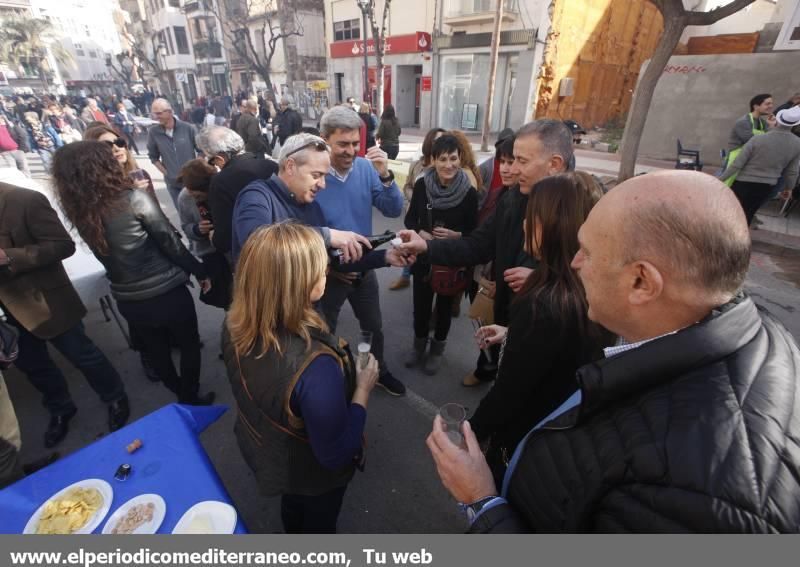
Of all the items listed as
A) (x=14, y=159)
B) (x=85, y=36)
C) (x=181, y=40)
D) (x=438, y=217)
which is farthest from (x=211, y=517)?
(x=85, y=36)

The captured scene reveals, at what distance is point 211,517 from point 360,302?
1816mm

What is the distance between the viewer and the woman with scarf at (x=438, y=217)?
321 cm

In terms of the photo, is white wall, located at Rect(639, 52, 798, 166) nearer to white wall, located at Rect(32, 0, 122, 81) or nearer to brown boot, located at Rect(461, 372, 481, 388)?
brown boot, located at Rect(461, 372, 481, 388)

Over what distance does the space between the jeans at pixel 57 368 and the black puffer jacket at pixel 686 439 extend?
3.09 meters

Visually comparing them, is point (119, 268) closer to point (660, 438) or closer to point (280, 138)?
point (660, 438)

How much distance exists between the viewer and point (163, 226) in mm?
2391

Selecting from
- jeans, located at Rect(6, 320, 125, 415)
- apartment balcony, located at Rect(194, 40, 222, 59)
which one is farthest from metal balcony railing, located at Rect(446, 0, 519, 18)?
apartment balcony, located at Rect(194, 40, 222, 59)

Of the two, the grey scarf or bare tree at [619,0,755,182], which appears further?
bare tree at [619,0,755,182]

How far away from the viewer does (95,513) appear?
1.35 metres

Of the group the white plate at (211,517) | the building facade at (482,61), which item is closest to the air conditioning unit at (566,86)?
the building facade at (482,61)

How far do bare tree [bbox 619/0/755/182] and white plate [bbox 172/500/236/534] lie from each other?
8412 mm

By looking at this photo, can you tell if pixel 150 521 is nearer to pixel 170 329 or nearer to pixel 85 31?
pixel 170 329

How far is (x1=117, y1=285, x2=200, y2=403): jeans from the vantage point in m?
2.47

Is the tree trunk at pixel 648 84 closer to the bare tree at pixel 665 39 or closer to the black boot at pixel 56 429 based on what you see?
the bare tree at pixel 665 39
